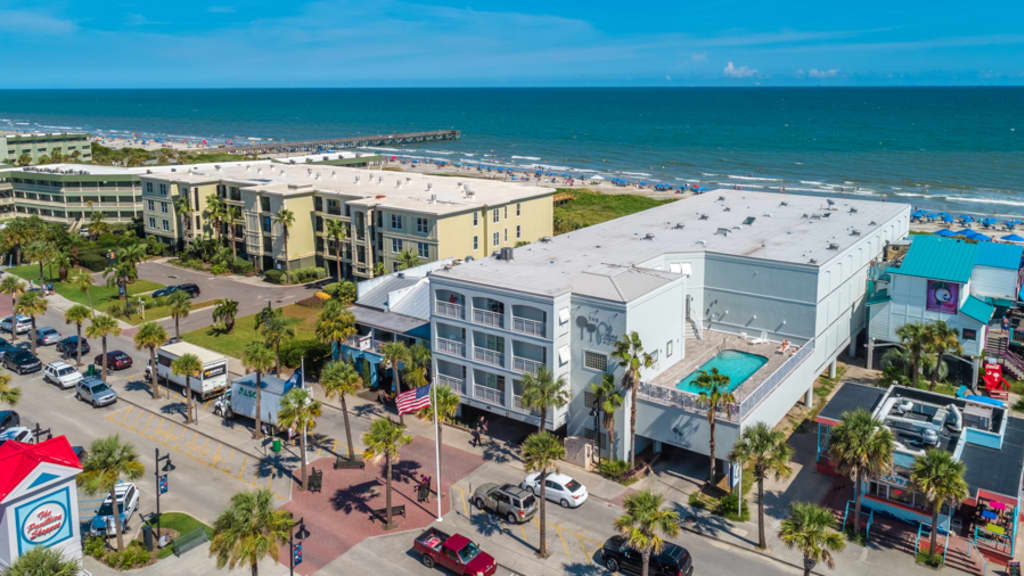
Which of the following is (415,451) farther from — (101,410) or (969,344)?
(969,344)

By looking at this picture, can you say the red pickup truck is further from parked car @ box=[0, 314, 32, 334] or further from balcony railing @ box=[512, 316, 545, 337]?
parked car @ box=[0, 314, 32, 334]

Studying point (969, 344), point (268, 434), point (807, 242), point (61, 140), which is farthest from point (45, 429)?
point (61, 140)

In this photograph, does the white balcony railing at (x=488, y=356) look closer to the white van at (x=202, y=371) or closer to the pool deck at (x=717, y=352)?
the pool deck at (x=717, y=352)

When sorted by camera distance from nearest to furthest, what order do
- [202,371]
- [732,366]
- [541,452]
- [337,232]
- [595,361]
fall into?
[541,452] → [595,361] → [732,366] → [202,371] → [337,232]

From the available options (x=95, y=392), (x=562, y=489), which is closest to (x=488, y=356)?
(x=562, y=489)

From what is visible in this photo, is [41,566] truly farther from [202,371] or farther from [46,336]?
[46,336]

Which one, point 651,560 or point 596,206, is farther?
point 596,206
